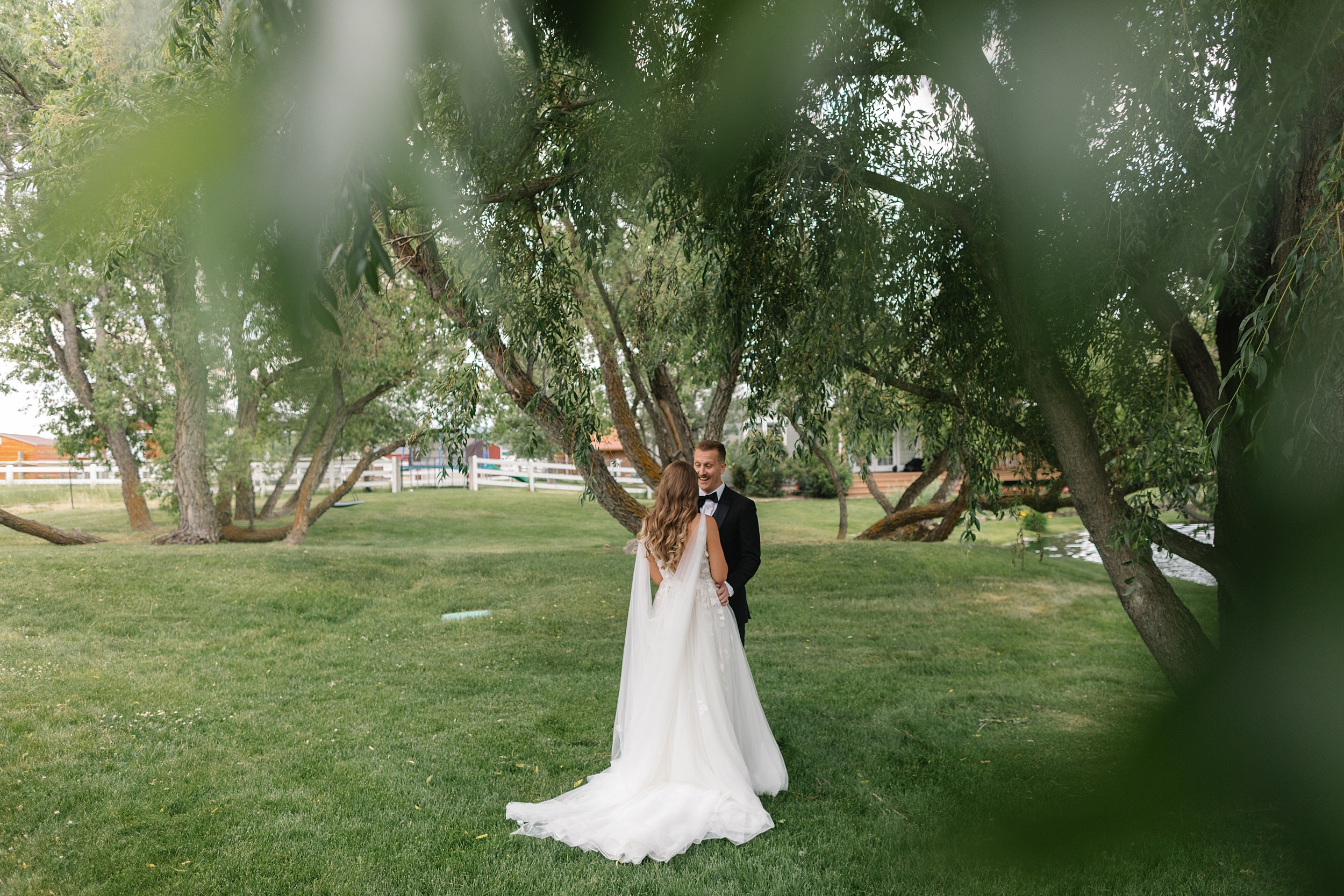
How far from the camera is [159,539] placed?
547 inches

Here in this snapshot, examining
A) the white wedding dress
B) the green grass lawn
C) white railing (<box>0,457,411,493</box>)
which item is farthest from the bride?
white railing (<box>0,457,411,493</box>)

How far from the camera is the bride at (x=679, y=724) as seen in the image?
11.9ft

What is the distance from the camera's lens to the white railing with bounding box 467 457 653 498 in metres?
26.9

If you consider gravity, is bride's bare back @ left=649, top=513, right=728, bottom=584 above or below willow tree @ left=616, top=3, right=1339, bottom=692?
below

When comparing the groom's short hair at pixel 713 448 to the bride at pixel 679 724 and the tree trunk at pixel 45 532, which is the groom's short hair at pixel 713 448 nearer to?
the bride at pixel 679 724

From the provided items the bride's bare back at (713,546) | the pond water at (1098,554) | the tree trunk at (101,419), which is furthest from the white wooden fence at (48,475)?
the pond water at (1098,554)

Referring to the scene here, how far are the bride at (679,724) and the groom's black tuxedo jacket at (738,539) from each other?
0.21 meters

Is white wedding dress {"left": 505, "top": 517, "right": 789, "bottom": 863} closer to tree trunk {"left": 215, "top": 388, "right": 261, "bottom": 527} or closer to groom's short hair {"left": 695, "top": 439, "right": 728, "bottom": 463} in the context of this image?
groom's short hair {"left": 695, "top": 439, "right": 728, "bottom": 463}

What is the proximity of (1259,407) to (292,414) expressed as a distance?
2886 mm

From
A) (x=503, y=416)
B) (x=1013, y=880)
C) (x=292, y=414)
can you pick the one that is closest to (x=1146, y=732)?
(x=1013, y=880)

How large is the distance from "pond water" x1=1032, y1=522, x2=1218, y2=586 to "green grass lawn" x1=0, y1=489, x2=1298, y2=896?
3.88ft

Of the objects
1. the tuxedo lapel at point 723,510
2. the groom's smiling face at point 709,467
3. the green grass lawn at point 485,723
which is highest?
the groom's smiling face at point 709,467

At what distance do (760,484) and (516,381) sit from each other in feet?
57.9

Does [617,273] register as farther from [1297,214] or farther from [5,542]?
[5,542]
